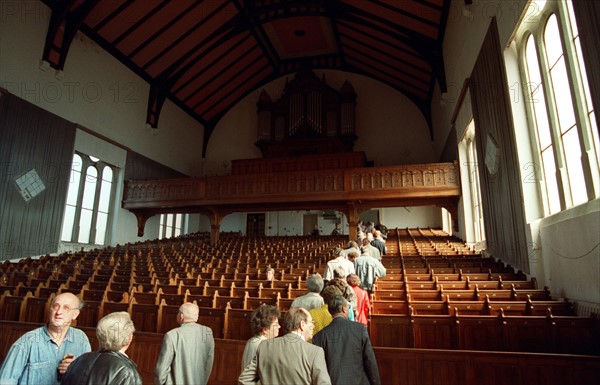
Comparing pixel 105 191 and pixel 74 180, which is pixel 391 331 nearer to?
pixel 74 180

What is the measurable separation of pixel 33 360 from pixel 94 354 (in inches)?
27.1

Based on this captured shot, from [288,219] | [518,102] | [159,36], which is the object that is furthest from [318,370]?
[288,219]

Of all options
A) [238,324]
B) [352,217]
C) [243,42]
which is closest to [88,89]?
[243,42]

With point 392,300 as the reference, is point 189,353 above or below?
below

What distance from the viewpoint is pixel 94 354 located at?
1.72 metres

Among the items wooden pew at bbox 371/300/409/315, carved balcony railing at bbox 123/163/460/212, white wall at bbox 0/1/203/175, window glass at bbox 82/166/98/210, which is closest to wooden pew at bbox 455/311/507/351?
wooden pew at bbox 371/300/409/315

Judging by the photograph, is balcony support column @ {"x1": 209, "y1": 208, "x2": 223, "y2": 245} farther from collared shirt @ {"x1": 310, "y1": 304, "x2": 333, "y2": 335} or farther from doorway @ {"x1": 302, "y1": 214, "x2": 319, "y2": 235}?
collared shirt @ {"x1": 310, "y1": 304, "x2": 333, "y2": 335}

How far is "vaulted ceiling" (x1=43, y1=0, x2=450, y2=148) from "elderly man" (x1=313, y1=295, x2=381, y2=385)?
502 inches

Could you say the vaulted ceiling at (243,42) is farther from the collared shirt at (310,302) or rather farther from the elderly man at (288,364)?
the elderly man at (288,364)

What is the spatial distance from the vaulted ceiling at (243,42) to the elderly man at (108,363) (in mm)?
13508

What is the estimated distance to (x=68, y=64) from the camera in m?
13.2

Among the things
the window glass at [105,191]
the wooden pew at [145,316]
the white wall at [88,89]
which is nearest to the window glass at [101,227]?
the window glass at [105,191]

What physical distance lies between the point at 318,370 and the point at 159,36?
16.2 meters

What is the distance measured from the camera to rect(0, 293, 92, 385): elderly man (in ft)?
6.75
